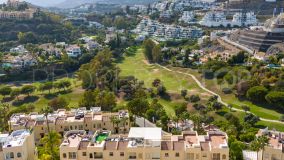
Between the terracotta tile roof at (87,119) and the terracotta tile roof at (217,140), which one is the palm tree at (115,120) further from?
the terracotta tile roof at (217,140)

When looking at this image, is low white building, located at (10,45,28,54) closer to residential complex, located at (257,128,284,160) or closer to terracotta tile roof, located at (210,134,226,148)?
terracotta tile roof, located at (210,134,226,148)

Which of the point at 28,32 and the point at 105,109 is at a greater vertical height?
the point at 28,32

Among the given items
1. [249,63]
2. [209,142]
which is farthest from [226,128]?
[249,63]

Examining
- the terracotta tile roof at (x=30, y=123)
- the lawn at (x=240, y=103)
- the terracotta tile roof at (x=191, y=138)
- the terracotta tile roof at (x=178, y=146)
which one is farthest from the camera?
the lawn at (x=240, y=103)

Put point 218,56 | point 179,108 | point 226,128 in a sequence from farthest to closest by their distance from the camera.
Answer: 1. point 218,56
2. point 179,108
3. point 226,128

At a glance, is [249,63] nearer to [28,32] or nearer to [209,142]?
[209,142]

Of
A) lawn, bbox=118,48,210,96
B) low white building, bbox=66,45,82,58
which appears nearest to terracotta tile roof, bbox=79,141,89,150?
lawn, bbox=118,48,210,96

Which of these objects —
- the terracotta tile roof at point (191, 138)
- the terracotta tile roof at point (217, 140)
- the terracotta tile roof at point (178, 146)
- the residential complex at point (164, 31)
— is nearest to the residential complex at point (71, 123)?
the terracotta tile roof at point (191, 138)
